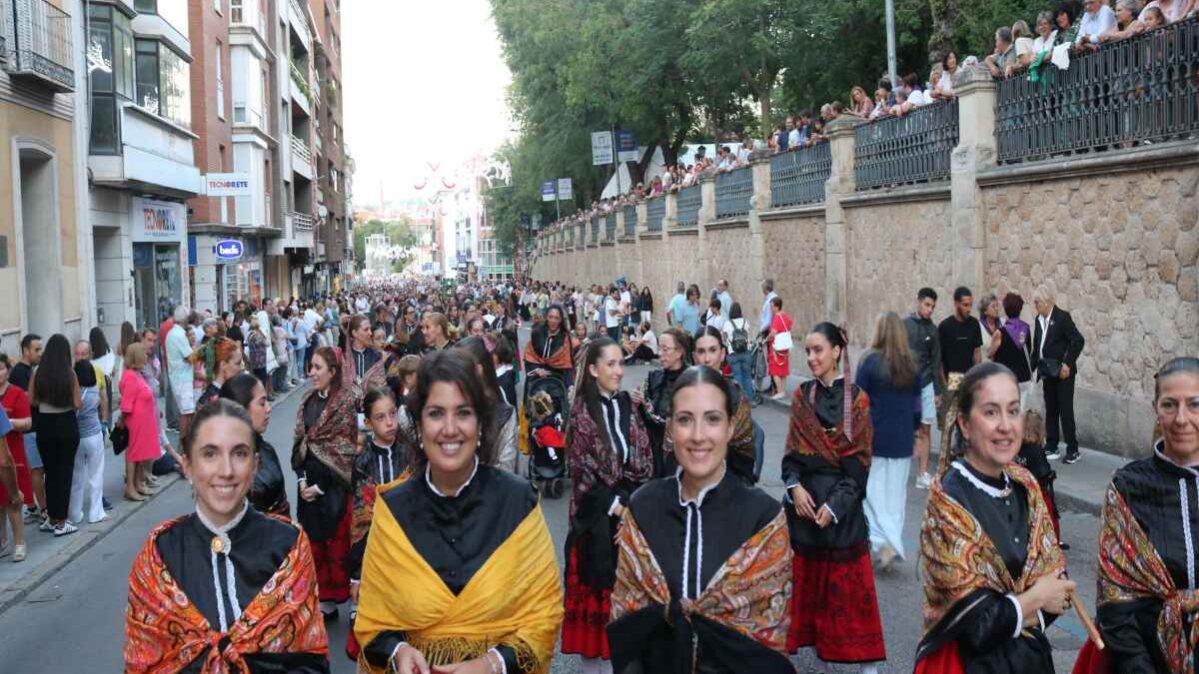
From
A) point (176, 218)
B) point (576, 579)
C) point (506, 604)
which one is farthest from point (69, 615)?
point (176, 218)

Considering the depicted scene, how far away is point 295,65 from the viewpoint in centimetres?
5359

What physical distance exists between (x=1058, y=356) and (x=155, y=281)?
21.9 metres

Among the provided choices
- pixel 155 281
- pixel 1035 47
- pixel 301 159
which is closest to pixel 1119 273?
pixel 1035 47

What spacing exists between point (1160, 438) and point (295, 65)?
53.4 metres

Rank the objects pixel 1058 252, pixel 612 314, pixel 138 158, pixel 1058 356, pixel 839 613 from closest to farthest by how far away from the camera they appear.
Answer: pixel 839 613 < pixel 1058 356 < pixel 1058 252 < pixel 138 158 < pixel 612 314

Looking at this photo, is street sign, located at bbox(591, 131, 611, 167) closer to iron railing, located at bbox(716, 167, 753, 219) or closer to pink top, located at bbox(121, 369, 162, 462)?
iron railing, located at bbox(716, 167, 753, 219)

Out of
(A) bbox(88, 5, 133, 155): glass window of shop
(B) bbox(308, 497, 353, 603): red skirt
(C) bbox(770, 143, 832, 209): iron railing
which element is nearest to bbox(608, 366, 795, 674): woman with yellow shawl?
(B) bbox(308, 497, 353, 603): red skirt

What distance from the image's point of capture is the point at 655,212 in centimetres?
3888

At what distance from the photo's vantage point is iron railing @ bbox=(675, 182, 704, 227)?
1283 inches

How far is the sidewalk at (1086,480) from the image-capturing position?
410 inches

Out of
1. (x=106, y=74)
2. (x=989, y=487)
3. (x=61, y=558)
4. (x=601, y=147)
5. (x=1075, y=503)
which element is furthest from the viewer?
(x=601, y=147)

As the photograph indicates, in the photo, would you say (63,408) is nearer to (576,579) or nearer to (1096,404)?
(576,579)

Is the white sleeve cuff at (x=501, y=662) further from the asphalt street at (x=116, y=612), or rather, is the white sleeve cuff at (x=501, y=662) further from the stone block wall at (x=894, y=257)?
the stone block wall at (x=894, y=257)

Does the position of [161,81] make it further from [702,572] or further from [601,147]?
[601,147]
